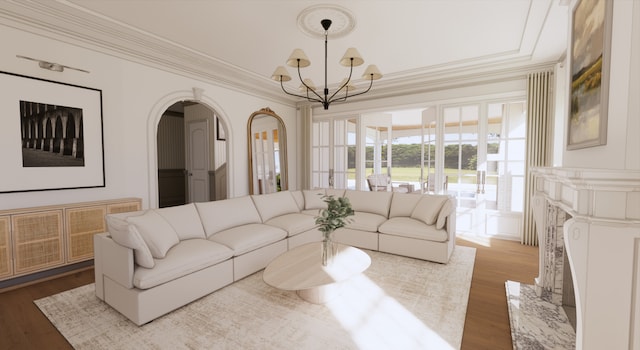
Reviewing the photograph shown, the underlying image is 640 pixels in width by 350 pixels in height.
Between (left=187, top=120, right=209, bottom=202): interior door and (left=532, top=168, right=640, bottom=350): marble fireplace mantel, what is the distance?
21.3 ft

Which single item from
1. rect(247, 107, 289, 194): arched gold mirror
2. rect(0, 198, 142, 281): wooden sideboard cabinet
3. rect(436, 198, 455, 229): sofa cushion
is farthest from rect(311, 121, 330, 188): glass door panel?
rect(0, 198, 142, 281): wooden sideboard cabinet

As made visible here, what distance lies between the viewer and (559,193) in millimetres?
1937

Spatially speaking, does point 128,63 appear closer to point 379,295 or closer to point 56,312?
point 56,312

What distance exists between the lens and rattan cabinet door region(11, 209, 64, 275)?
280 centimetres

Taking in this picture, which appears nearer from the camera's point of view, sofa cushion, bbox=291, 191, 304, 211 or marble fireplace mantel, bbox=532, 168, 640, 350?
marble fireplace mantel, bbox=532, 168, 640, 350

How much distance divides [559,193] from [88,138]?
487 cm

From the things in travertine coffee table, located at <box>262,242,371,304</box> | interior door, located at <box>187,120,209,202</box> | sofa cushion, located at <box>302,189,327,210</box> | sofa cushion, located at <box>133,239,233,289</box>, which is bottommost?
travertine coffee table, located at <box>262,242,371,304</box>

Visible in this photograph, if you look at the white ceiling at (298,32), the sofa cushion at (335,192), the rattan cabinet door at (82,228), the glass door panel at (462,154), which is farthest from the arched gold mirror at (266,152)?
the glass door panel at (462,154)

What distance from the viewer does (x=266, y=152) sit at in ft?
20.4

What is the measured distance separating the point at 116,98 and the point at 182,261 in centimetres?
265

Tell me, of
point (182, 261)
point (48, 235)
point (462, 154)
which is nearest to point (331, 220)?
point (182, 261)

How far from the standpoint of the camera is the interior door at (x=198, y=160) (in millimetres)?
6547

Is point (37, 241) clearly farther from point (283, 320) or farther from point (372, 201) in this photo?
point (372, 201)

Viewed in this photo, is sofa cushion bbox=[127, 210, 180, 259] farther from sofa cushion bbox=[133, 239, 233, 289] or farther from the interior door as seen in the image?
the interior door
